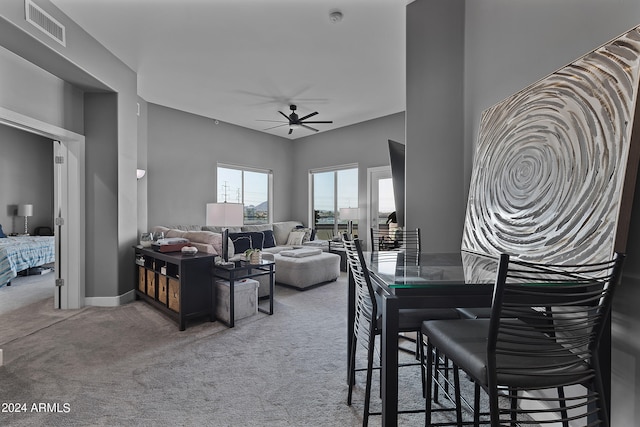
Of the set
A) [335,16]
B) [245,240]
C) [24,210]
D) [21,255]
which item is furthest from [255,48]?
[24,210]

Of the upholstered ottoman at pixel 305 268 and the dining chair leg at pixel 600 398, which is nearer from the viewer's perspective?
the dining chair leg at pixel 600 398

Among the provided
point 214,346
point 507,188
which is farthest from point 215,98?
point 507,188

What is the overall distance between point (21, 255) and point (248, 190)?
397cm

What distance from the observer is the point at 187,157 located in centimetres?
594

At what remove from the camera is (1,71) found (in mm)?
2678

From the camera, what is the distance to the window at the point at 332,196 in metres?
7.02

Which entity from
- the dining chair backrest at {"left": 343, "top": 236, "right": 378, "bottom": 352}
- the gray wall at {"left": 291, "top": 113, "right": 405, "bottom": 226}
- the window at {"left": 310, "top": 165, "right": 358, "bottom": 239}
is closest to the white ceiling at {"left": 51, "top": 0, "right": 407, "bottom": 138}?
the gray wall at {"left": 291, "top": 113, "right": 405, "bottom": 226}

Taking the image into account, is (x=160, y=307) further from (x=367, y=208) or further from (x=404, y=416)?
(x=367, y=208)

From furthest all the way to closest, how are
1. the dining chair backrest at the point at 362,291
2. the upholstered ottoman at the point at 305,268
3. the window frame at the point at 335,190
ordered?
the window frame at the point at 335,190 → the upholstered ottoman at the point at 305,268 → the dining chair backrest at the point at 362,291

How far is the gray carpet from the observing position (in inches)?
68.1

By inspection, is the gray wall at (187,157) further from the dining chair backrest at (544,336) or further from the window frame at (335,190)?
the dining chair backrest at (544,336)

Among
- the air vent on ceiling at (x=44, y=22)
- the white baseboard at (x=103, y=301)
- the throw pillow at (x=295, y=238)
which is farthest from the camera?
the throw pillow at (x=295, y=238)

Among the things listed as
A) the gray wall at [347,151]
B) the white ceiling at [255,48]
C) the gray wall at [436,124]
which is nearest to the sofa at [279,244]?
the gray wall at [347,151]

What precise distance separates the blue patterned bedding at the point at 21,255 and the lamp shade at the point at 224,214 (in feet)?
11.3
